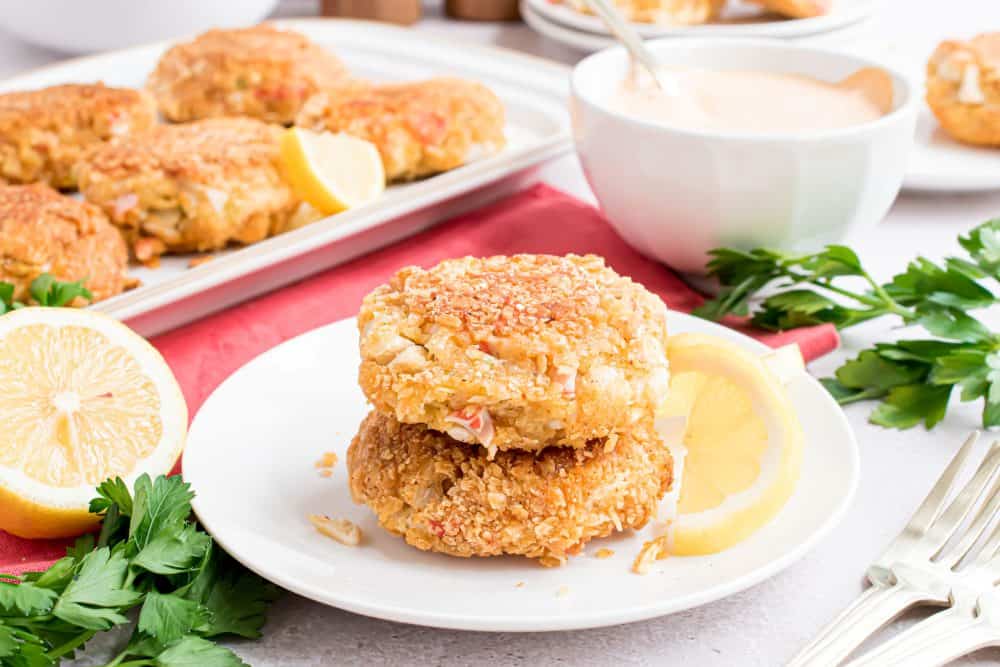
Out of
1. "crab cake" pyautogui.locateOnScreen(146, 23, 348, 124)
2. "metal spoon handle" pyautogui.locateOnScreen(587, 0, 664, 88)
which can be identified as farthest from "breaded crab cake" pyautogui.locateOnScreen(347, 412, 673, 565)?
"crab cake" pyautogui.locateOnScreen(146, 23, 348, 124)

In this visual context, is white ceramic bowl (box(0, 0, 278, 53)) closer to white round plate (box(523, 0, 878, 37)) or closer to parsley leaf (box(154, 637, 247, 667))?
white round plate (box(523, 0, 878, 37))

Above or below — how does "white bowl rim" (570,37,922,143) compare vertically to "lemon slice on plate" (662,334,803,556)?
above

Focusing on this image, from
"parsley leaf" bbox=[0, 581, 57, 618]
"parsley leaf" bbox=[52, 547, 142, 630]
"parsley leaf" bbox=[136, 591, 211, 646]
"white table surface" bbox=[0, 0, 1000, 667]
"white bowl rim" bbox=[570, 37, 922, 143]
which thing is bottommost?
"white table surface" bbox=[0, 0, 1000, 667]

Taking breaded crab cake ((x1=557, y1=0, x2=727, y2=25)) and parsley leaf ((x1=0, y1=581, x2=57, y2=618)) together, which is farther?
breaded crab cake ((x1=557, y1=0, x2=727, y2=25))

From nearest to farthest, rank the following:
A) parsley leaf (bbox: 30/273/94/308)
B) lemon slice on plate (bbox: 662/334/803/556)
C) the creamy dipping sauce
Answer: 1. lemon slice on plate (bbox: 662/334/803/556)
2. parsley leaf (bbox: 30/273/94/308)
3. the creamy dipping sauce

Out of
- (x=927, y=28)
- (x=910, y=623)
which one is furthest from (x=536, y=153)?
(x=927, y=28)

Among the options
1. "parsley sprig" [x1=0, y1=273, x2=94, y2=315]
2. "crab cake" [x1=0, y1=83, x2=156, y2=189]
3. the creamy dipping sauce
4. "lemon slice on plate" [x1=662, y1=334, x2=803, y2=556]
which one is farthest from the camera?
"crab cake" [x1=0, y1=83, x2=156, y2=189]

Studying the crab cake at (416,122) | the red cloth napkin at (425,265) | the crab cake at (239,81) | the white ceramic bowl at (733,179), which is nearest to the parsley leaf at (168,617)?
the red cloth napkin at (425,265)
